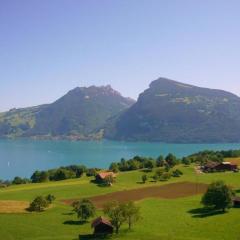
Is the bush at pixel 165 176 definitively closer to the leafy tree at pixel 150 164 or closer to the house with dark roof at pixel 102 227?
the leafy tree at pixel 150 164

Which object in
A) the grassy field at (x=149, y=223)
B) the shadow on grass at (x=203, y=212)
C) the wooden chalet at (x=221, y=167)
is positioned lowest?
the grassy field at (x=149, y=223)

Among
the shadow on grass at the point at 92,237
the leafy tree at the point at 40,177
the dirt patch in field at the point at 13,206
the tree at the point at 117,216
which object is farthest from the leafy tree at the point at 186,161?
the shadow on grass at the point at 92,237

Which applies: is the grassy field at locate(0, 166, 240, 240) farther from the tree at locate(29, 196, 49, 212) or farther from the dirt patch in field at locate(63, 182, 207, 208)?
the dirt patch in field at locate(63, 182, 207, 208)

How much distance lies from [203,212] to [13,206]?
36.7 m

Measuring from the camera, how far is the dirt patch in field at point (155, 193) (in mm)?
98375

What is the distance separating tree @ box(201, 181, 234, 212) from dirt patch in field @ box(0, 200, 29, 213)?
3415 cm

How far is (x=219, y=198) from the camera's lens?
8094cm

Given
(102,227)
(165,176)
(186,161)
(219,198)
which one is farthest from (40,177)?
(102,227)

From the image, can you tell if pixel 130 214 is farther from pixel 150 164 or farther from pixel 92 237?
pixel 150 164

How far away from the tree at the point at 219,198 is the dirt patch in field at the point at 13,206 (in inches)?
1344

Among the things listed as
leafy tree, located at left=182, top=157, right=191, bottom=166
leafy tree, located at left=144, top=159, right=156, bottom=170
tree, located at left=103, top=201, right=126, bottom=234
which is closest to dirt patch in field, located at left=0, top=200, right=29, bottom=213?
tree, located at left=103, top=201, right=126, bottom=234

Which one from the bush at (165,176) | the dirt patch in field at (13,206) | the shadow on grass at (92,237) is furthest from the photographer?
the bush at (165,176)

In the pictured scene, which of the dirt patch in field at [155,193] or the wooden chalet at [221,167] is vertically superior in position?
the wooden chalet at [221,167]

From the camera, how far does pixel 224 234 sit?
6225cm
